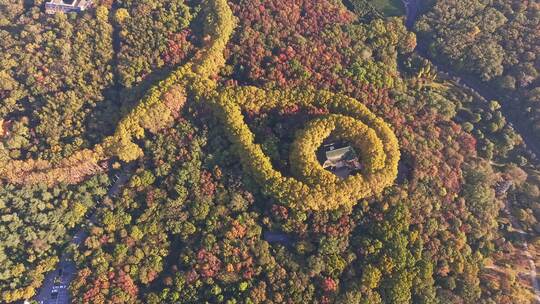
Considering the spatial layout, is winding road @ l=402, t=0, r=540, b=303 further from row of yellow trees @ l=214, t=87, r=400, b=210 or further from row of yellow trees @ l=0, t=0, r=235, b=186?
row of yellow trees @ l=0, t=0, r=235, b=186

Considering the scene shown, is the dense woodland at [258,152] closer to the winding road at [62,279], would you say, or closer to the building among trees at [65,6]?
the winding road at [62,279]

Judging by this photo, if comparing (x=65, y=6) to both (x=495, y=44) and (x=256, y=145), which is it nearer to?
(x=256, y=145)

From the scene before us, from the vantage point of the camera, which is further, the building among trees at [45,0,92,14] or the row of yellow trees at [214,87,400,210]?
the building among trees at [45,0,92,14]

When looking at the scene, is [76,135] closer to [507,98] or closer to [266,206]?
[266,206]

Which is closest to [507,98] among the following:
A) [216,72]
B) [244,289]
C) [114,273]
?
[216,72]

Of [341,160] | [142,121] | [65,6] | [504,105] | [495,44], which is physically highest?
[495,44]

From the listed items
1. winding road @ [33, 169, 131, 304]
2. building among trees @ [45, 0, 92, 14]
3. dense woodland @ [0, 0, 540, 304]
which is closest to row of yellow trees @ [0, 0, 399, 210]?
dense woodland @ [0, 0, 540, 304]

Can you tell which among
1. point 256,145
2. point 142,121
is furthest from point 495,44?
point 142,121
